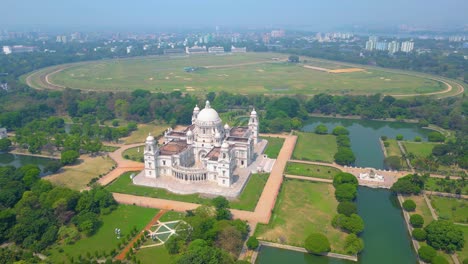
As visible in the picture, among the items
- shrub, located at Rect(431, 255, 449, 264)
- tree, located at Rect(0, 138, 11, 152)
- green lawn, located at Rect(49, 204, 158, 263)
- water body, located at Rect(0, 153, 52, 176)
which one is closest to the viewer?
shrub, located at Rect(431, 255, 449, 264)

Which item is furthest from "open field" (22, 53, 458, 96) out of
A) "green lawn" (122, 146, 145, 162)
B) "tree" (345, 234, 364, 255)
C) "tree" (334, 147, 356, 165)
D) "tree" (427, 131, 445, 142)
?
"tree" (345, 234, 364, 255)

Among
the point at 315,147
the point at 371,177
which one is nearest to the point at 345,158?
the point at 371,177

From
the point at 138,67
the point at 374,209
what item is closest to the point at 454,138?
the point at 374,209

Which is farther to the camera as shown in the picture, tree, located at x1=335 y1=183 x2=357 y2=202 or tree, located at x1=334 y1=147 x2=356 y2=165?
tree, located at x1=334 y1=147 x2=356 y2=165

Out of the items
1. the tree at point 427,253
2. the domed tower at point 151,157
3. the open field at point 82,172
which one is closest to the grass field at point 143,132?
the open field at point 82,172

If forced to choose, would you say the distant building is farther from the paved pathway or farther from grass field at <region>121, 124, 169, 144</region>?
the paved pathway

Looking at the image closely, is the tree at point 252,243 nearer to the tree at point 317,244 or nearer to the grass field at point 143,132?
the tree at point 317,244

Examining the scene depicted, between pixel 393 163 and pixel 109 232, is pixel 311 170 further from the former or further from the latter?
pixel 109 232
